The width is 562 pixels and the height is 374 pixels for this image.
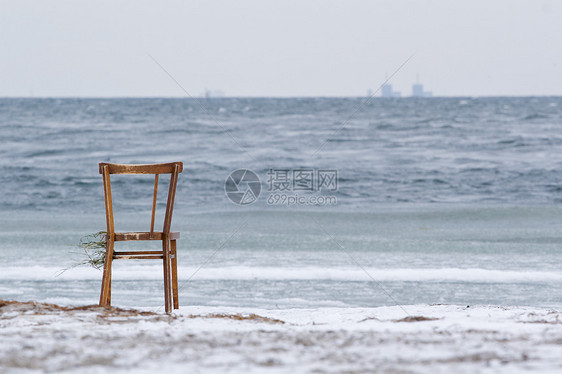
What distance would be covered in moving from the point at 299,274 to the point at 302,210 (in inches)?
180

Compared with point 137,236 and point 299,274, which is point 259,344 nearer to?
point 137,236

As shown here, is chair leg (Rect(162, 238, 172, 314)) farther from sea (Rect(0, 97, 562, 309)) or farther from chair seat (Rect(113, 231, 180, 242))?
sea (Rect(0, 97, 562, 309))

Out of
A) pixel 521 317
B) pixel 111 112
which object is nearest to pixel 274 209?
pixel 521 317

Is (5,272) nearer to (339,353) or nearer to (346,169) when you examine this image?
(339,353)

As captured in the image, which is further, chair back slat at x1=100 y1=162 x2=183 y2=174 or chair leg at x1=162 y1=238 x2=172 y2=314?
chair leg at x1=162 y1=238 x2=172 y2=314

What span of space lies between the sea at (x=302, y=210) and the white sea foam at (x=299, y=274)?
0.03m

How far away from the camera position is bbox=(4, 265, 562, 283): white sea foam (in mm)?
6156

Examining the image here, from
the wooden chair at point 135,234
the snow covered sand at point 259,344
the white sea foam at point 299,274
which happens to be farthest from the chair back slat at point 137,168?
the white sea foam at point 299,274

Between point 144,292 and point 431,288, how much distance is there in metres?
2.51

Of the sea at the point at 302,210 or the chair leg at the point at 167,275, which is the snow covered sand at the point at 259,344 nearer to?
the chair leg at the point at 167,275

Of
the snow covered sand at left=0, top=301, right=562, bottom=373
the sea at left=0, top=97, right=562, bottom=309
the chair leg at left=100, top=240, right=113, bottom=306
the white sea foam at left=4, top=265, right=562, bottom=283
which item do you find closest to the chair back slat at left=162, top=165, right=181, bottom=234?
the chair leg at left=100, top=240, right=113, bottom=306

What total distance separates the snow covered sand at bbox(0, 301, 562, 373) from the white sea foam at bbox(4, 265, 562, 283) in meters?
2.62

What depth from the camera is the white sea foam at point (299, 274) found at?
6156 mm

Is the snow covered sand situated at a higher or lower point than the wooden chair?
lower
